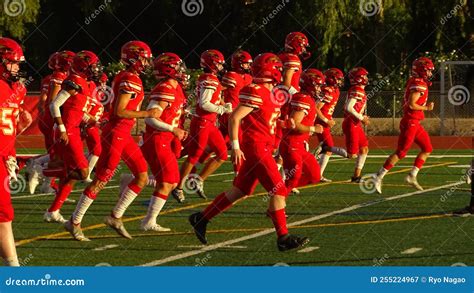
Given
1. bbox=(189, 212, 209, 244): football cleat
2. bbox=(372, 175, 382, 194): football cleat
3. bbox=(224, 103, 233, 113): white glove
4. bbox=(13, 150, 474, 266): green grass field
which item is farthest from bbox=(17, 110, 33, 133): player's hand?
bbox=(372, 175, 382, 194): football cleat

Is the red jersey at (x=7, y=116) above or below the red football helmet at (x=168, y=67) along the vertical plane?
above

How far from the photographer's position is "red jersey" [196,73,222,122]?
14602mm

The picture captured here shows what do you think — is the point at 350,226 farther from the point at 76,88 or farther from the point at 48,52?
the point at 48,52

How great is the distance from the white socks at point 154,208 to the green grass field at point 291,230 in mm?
179

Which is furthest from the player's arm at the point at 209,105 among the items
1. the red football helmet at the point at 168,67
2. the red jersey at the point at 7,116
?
the red jersey at the point at 7,116

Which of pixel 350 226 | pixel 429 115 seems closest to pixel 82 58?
pixel 350 226

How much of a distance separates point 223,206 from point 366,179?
6644mm

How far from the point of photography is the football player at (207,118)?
575 inches

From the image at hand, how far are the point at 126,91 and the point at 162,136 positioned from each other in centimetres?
86

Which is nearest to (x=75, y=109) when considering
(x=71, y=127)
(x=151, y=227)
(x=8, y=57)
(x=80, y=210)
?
(x=71, y=127)

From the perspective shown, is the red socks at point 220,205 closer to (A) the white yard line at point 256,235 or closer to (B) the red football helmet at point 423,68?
(A) the white yard line at point 256,235

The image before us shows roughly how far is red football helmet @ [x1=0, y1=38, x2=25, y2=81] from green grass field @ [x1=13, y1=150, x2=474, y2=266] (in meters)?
1.98

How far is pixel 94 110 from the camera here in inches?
612

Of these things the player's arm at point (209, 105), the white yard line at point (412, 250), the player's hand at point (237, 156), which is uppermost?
the player's hand at point (237, 156)
